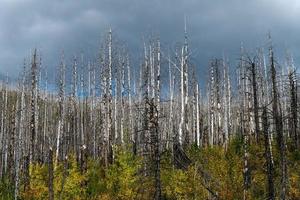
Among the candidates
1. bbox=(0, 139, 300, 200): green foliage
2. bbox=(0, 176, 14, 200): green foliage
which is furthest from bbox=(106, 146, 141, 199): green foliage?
bbox=(0, 176, 14, 200): green foliage

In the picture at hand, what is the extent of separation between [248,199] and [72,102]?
31.3 metres

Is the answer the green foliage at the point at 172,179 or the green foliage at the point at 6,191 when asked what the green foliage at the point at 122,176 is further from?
the green foliage at the point at 6,191

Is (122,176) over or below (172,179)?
over

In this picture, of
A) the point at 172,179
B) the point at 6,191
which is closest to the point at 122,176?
the point at 172,179

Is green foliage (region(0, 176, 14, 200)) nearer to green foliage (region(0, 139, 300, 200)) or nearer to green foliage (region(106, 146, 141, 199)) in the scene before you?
green foliage (region(0, 139, 300, 200))

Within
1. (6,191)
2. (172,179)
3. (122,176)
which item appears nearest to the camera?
(172,179)

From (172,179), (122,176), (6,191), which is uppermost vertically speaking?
(122,176)

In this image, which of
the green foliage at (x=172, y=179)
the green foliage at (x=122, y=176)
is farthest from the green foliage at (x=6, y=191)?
the green foliage at (x=122, y=176)

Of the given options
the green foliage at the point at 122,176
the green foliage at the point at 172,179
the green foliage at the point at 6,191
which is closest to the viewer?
the green foliage at the point at 172,179

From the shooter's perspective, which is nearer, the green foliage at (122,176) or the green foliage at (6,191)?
the green foliage at (122,176)

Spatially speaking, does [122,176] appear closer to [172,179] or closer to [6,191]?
[172,179]

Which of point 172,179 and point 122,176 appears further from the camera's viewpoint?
point 122,176

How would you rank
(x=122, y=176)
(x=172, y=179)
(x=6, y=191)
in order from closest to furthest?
(x=172, y=179)
(x=122, y=176)
(x=6, y=191)

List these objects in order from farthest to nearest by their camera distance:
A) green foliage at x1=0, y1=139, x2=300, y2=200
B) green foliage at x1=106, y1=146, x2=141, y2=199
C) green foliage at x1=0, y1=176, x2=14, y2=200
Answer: green foliage at x1=0, y1=176, x2=14, y2=200 < green foliage at x1=106, y1=146, x2=141, y2=199 < green foliage at x1=0, y1=139, x2=300, y2=200
